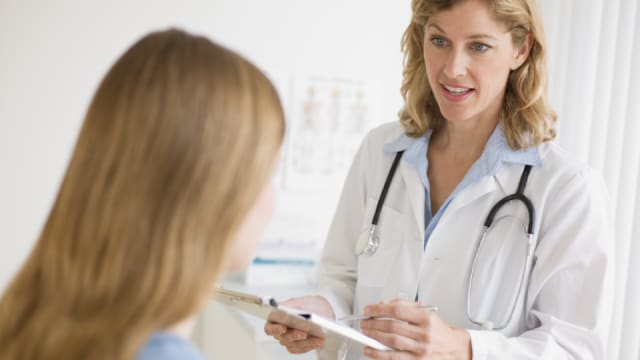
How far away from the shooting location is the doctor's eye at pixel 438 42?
1396 mm

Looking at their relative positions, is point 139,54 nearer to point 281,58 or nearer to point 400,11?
point 281,58

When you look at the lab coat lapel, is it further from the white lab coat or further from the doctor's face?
the doctor's face

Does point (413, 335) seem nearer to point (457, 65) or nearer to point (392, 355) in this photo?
point (392, 355)

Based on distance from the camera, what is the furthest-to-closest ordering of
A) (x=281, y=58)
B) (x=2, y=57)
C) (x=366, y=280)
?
(x=281, y=58) → (x=2, y=57) → (x=366, y=280)

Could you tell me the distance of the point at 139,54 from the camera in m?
0.75

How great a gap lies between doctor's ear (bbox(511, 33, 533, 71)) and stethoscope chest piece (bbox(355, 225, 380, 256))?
470mm

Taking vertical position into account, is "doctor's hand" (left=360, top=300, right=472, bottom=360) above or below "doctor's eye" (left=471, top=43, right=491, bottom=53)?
below

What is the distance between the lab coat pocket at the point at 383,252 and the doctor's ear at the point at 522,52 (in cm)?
41

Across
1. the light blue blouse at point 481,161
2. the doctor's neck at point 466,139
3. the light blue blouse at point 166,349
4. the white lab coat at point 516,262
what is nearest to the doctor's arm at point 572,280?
the white lab coat at point 516,262

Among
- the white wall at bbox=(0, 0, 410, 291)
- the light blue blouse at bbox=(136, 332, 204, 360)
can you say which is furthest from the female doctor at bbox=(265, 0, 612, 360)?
the white wall at bbox=(0, 0, 410, 291)

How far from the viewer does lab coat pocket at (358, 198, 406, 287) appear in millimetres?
1447

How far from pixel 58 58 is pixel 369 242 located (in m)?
1.28

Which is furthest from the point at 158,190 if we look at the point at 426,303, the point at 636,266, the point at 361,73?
the point at 361,73

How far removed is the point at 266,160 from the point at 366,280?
75cm
